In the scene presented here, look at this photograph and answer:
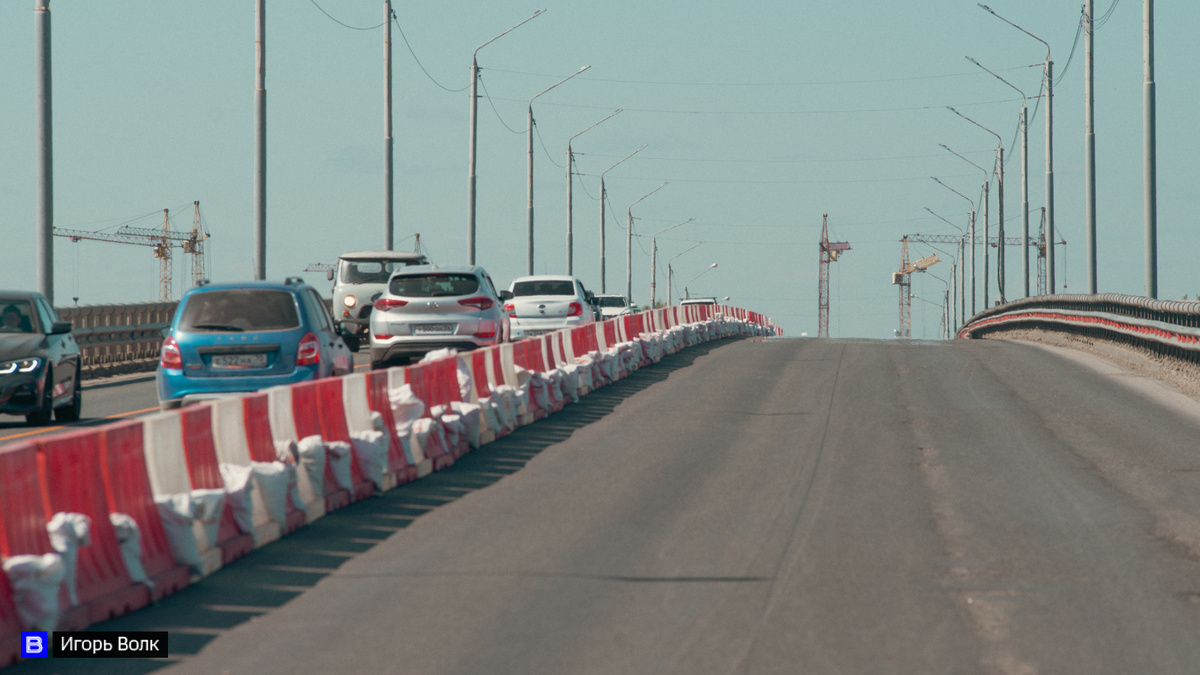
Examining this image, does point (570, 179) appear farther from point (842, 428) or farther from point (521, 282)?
point (842, 428)

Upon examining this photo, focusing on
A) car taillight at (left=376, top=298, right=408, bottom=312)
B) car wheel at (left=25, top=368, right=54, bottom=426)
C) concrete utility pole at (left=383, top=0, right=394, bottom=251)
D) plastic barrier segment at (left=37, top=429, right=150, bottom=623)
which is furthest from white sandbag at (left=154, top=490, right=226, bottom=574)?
concrete utility pole at (left=383, top=0, right=394, bottom=251)

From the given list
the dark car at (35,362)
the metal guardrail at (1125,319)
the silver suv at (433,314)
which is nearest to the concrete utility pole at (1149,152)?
the metal guardrail at (1125,319)

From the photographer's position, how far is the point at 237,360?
46.4 ft

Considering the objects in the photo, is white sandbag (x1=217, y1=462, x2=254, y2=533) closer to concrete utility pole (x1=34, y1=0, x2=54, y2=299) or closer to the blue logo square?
the blue logo square

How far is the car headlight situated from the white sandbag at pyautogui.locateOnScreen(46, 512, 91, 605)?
9337 mm

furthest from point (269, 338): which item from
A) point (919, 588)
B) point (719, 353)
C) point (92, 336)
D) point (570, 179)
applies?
point (570, 179)

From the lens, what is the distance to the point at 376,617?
6996 millimetres

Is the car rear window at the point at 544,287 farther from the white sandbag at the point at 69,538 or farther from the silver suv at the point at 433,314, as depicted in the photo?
the white sandbag at the point at 69,538

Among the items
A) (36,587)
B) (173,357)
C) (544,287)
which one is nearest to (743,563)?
(36,587)

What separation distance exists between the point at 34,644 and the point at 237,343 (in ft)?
25.9

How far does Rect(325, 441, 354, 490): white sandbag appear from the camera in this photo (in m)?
10.3

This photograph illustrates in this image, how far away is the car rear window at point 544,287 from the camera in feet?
101

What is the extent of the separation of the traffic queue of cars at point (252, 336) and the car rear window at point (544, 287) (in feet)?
31.9

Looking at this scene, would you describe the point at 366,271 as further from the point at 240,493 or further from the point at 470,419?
the point at 240,493
